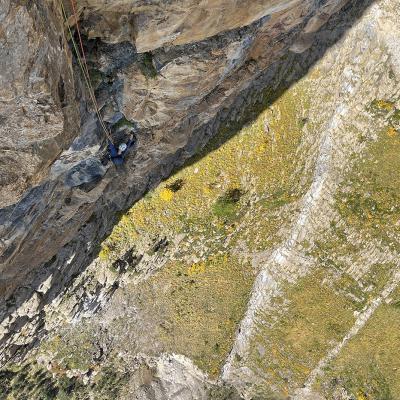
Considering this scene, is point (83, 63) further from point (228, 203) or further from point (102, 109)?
point (228, 203)

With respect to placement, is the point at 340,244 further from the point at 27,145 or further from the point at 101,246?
the point at 27,145

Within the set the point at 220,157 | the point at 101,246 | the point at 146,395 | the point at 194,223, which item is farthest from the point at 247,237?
the point at 146,395

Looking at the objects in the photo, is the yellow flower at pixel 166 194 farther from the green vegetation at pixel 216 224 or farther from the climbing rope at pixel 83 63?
the climbing rope at pixel 83 63

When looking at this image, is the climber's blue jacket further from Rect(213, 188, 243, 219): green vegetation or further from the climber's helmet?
Rect(213, 188, 243, 219): green vegetation

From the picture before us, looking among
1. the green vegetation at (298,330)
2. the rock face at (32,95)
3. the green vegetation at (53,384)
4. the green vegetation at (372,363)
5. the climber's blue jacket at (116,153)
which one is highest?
the rock face at (32,95)

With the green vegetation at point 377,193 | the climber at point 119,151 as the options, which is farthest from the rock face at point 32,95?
the green vegetation at point 377,193

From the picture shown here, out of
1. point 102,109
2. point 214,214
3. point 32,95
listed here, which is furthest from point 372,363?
point 32,95
